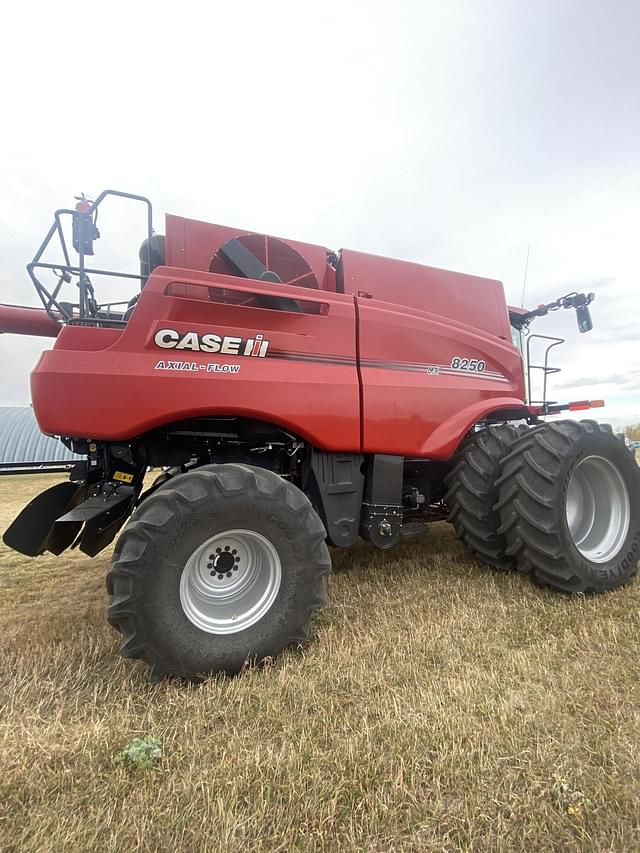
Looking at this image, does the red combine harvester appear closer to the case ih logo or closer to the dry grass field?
the case ih logo

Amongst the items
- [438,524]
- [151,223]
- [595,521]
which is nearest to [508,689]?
[595,521]

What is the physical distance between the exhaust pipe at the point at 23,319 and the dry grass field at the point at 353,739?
2.37m

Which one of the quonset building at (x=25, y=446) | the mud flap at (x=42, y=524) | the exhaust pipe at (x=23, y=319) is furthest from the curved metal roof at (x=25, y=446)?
the mud flap at (x=42, y=524)

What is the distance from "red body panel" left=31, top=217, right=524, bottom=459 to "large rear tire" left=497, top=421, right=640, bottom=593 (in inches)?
20.7

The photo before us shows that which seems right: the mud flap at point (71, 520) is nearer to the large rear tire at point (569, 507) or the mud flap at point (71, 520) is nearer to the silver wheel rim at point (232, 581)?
the silver wheel rim at point (232, 581)

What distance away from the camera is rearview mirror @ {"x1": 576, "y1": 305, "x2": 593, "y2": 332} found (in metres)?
4.57

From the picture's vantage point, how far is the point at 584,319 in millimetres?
4598

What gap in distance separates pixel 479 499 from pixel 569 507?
95 centimetres

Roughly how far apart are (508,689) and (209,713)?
139cm

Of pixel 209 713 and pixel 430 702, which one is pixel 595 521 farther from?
pixel 209 713

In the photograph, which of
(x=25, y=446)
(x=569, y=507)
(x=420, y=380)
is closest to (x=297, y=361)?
(x=420, y=380)

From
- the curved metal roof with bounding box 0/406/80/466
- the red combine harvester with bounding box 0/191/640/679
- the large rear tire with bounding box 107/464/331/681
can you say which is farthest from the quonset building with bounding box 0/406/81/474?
the large rear tire with bounding box 107/464/331/681

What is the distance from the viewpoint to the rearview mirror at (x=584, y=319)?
4574 millimetres

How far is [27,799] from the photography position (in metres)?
1.47
